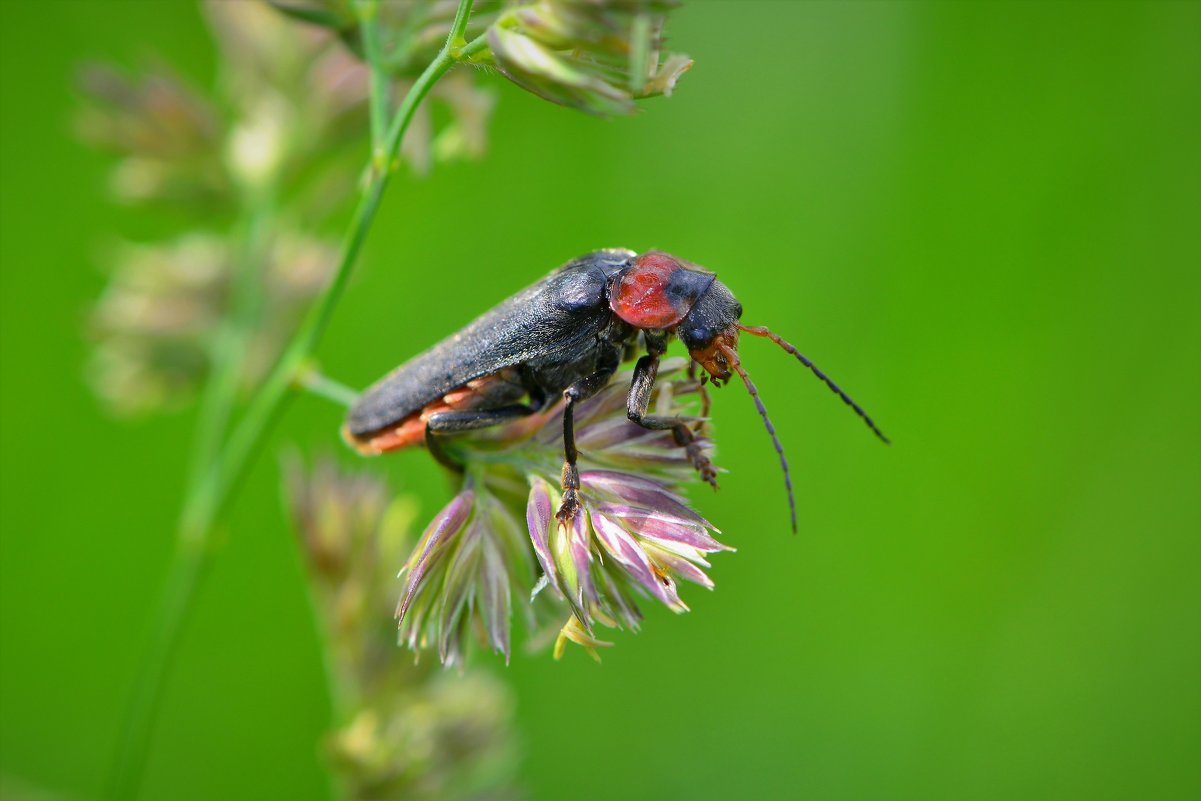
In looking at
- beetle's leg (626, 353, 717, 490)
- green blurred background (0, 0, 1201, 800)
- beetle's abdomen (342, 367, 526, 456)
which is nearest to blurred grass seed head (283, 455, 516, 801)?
beetle's abdomen (342, 367, 526, 456)

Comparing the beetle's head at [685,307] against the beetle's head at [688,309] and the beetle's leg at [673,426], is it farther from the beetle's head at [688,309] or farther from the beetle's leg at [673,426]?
the beetle's leg at [673,426]

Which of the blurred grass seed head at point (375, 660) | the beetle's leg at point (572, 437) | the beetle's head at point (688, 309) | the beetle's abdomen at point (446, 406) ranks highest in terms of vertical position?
the beetle's head at point (688, 309)

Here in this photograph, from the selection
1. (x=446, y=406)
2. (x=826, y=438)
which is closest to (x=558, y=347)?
(x=446, y=406)

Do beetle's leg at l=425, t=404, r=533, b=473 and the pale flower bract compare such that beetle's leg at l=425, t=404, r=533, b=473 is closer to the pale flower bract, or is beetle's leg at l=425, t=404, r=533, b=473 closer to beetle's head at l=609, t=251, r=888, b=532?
the pale flower bract

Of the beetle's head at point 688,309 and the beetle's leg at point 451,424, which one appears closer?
the beetle's leg at point 451,424

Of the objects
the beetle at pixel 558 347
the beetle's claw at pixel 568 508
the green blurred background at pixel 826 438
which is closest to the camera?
the beetle's claw at pixel 568 508

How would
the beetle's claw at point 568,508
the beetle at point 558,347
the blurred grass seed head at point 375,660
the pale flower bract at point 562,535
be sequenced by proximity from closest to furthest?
1. the pale flower bract at point 562,535
2. the beetle's claw at point 568,508
3. the beetle at point 558,347
4. the blurred grass seed head at point 375,660

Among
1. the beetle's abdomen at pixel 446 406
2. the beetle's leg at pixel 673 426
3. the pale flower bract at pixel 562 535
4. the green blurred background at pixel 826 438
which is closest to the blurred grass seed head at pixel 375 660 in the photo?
the beetle's abdomen at pixel 446 406
